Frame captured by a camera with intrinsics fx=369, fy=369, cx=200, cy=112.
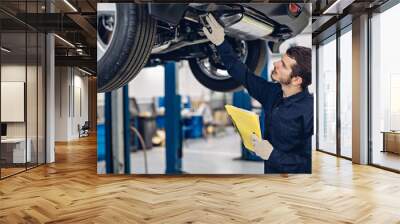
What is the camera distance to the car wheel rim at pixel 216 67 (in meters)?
4.75

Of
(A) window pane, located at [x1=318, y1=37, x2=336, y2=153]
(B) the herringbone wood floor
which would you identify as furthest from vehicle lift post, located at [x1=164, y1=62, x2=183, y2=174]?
(A) window pane, located at [x1=318, y1=37, x2=336, y2=153]

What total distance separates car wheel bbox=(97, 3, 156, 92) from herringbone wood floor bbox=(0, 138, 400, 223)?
1.37 metres

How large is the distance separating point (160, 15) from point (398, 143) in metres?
4.17

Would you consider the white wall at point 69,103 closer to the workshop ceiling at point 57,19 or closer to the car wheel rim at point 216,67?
the workshop ceiling at point 57,19

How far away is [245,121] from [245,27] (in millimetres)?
1206

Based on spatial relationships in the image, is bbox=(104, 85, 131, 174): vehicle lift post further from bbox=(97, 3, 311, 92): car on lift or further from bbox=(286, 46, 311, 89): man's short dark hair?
bbox=(286, 46, 311, 89): man's short dark hair

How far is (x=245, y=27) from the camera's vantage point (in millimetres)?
4719

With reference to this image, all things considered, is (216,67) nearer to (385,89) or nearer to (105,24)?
(105,24)

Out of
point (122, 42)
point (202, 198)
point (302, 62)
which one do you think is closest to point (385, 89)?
point (302, 62)

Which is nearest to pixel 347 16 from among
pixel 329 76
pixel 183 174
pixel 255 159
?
pixel 329 76

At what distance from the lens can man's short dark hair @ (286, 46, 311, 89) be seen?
4.75m

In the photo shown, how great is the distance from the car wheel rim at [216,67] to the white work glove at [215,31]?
0.67 feet

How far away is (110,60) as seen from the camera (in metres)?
4.64

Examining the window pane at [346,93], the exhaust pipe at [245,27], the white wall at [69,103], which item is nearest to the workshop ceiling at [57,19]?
the white wall at [69,103]
